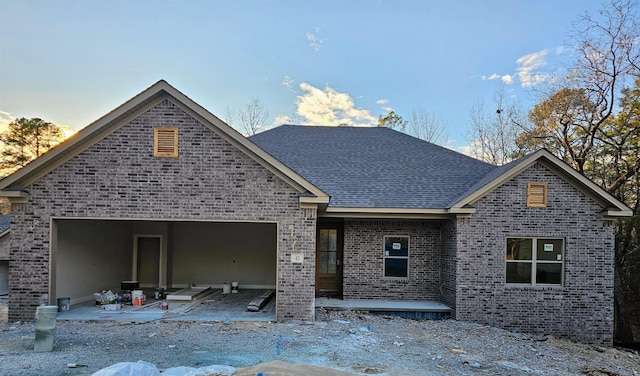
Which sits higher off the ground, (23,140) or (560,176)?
(23,140)

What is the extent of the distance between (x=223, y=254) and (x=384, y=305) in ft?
22.6

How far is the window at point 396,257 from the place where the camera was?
12797 mm

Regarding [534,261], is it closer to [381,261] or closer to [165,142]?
[381,261]

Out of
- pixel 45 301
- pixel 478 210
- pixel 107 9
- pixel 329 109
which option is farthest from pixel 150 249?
pixel 329 109

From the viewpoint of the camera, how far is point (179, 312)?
10820 millimetres

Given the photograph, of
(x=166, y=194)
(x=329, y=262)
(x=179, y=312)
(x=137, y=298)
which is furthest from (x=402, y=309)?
(x=137, y=298)

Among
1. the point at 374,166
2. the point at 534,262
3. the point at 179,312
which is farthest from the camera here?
the point at 374,166

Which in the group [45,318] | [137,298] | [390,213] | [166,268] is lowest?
[137,298]

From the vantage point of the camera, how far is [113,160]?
9.89 metres

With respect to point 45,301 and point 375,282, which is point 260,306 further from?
point 45,301

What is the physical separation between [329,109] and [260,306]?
22.0 m

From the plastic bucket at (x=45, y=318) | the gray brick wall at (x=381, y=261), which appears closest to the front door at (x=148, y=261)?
the gray brick wall at (x=381, y=261)

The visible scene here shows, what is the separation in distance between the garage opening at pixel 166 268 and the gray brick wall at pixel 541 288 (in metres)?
5.89

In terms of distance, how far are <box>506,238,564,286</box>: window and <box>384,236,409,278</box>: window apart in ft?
9.63
